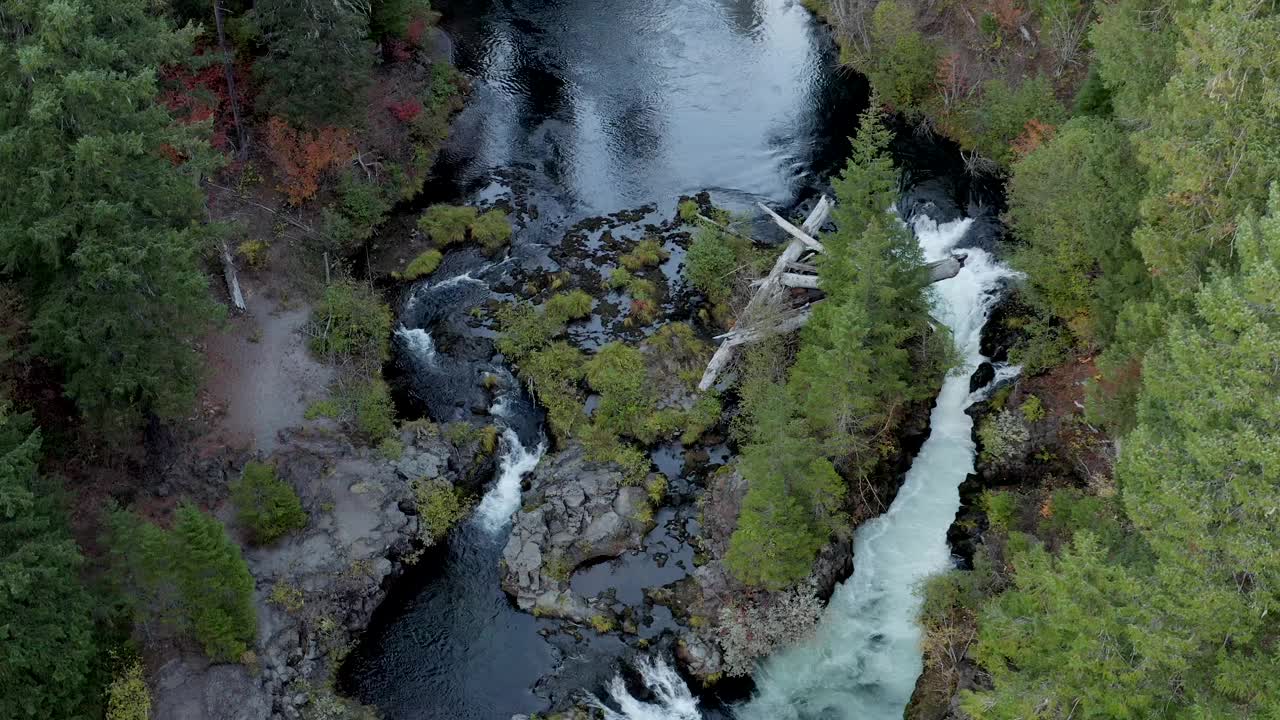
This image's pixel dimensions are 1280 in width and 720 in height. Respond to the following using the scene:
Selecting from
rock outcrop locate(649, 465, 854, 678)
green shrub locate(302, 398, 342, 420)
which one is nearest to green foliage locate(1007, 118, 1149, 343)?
rock outcrop locate(649, 465, 854, 678)

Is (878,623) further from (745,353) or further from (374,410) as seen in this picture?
(374,410)

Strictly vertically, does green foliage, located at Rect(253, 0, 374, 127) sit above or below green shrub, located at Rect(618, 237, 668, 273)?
above

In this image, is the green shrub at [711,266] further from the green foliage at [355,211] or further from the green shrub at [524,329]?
the green foliage at [355,211]

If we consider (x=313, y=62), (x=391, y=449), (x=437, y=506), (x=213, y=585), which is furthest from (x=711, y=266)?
(x=213, y=585)

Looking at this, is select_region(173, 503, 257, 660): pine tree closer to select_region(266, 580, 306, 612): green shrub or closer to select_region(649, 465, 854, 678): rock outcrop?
select_region(266, 580, 306, 612): green shrub

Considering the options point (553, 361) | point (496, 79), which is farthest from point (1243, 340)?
point (496, 79)

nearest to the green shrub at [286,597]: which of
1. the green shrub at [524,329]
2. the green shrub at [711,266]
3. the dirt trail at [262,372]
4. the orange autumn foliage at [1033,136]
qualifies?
the dirt trail at [262,372]
